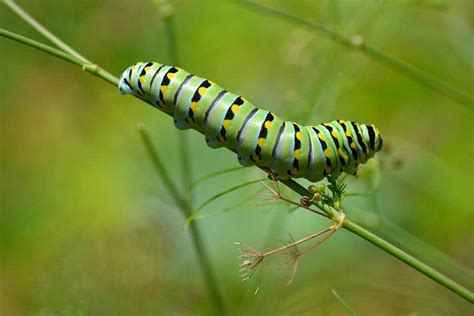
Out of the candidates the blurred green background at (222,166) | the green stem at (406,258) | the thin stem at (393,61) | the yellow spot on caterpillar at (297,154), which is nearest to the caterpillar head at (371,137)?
the yellow spot on caterpillar at (297,154)

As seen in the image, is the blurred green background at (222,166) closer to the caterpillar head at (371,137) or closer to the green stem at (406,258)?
the caterpillar head at (371,137)

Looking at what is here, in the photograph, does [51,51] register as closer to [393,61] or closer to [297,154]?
[297,154]

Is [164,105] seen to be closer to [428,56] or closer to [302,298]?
[302,298]

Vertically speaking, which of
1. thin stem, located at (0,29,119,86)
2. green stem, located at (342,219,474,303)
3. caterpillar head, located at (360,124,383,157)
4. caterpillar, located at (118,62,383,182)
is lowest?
green stem, located at (342,219,474,303)

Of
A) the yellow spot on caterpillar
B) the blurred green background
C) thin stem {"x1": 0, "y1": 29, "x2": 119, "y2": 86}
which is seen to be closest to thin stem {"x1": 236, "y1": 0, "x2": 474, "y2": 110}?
the blurred green background

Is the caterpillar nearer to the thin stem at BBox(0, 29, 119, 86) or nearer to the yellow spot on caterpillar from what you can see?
the yellow spot on caterpillar

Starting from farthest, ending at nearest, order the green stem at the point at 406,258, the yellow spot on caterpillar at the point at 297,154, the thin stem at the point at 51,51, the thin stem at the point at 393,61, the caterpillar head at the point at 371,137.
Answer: the thin stem at the point at 393,61 < the caterpillar head at the point at 371,137 < the yellow spot on caterpillar at the point at 297,154 < the thin stem at the point at 51,51 < the green stem at the point at 406,258
